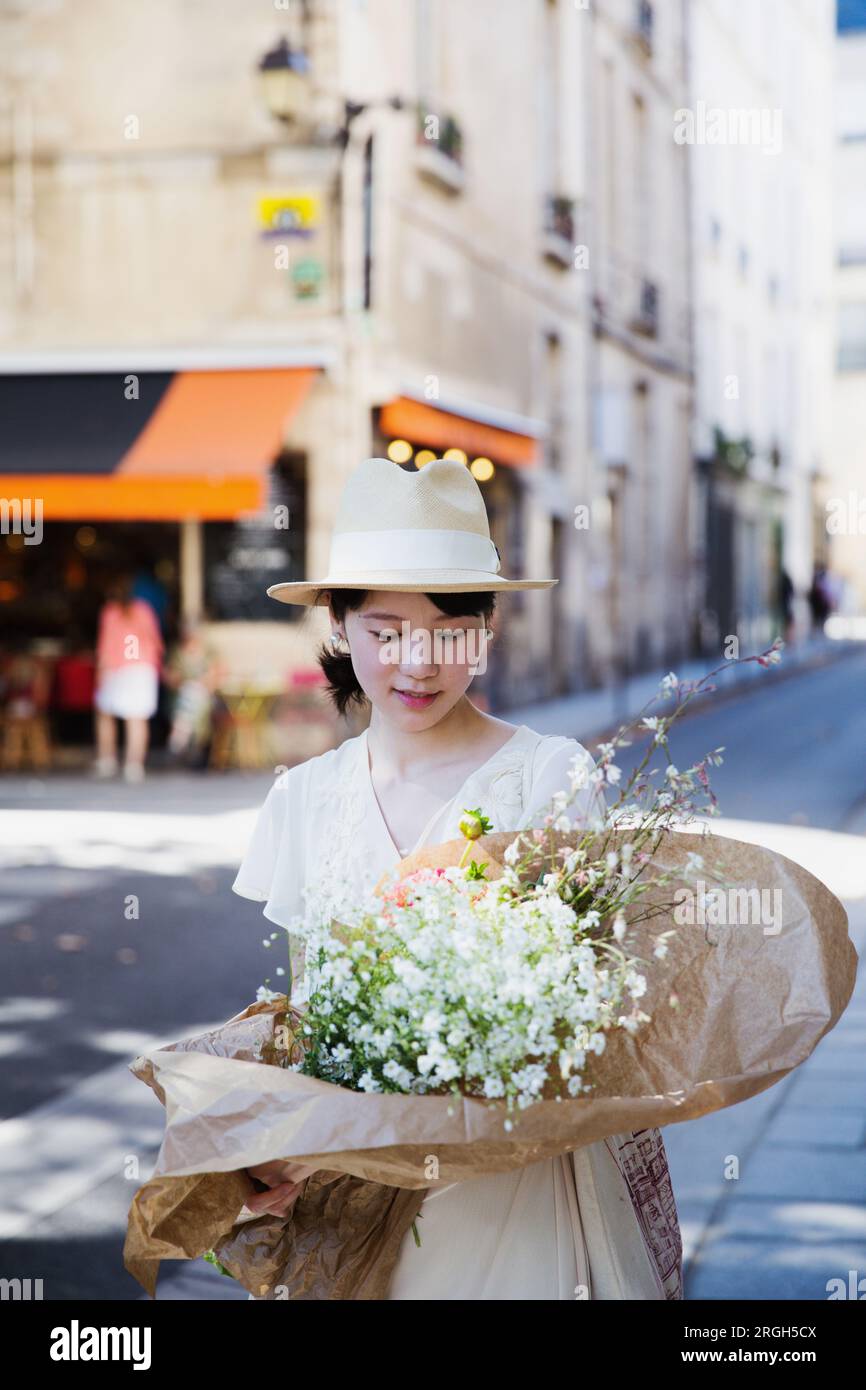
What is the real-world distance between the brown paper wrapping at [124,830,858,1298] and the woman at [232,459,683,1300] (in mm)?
92

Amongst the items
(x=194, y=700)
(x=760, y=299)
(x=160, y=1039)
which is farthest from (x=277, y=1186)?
(x=760, y=299)

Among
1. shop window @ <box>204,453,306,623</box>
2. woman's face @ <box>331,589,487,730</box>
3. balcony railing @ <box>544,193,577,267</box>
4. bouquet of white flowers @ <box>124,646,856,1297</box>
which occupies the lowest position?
bouquet of white flowers @ <box>124,646,856,1297</box>

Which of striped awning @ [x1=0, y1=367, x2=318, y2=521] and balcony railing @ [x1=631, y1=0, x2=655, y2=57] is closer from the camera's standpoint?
striped awning @ [x1=0, y1=367, x2=318, y2=521]

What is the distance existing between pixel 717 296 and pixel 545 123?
39.1 feet

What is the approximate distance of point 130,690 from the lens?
14938 millimetres

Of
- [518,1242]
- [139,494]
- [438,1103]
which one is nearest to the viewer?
[438,1103]

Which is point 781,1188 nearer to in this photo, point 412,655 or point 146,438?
point 412,655

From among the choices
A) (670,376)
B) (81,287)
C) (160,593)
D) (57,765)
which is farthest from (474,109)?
(670,376)

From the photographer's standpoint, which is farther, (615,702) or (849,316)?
(849,316)

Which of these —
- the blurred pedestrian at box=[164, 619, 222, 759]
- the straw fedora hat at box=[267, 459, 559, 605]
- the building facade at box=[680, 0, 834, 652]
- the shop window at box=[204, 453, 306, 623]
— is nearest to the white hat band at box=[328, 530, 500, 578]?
the straw fedora hat at box=[267, 459, 559, 605]

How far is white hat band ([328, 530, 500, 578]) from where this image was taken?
2.45 meters

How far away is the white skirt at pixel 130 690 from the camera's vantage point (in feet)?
48.9

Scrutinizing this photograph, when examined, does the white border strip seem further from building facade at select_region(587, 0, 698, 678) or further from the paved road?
building facade at select_region(587, 0, 698, 678)

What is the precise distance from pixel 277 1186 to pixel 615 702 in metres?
19.1
